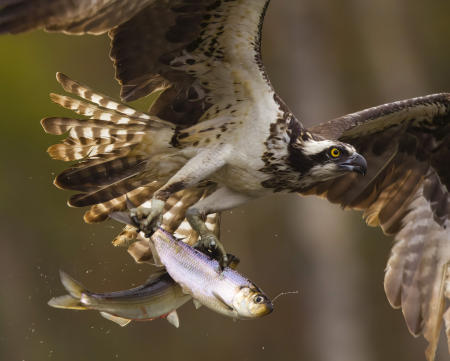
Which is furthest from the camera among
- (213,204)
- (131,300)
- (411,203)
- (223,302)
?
(411,203)

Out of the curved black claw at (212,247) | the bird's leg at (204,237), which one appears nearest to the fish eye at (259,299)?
the bird's leg at (204,237)

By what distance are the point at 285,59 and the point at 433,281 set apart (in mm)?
7684

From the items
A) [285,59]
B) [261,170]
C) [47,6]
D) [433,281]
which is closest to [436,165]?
[433,281]

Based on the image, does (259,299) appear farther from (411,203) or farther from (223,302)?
(411,203)

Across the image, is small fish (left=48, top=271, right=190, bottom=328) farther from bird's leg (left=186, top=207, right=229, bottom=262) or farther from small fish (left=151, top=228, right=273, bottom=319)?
bird's leg (left=186, top=207, right=229, bottom=262)

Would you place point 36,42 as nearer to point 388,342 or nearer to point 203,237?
point 388,342

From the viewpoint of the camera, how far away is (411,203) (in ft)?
29.1

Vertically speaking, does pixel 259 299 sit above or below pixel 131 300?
above

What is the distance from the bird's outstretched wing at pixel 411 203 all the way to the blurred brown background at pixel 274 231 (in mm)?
5432

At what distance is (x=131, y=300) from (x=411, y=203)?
3327mm

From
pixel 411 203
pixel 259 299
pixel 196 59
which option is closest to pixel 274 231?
pixel 411 203

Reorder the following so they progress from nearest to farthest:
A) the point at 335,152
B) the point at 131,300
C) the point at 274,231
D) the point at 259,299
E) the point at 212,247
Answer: the point at 259,299
the point at 131,300
the point at 212,247
the point at 335,152
the point at 274,231

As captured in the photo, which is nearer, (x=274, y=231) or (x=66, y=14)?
(x=66, y=14)

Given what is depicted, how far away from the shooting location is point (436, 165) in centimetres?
880
